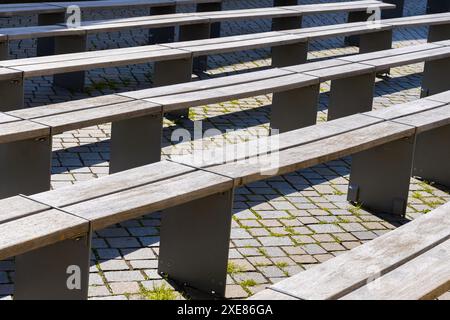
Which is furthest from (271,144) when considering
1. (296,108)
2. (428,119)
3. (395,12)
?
(395,12)

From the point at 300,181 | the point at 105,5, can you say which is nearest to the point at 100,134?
the point at 300,181

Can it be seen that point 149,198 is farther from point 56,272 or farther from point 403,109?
point 403,109

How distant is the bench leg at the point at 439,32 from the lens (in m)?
10.9

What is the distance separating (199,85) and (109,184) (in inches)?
100

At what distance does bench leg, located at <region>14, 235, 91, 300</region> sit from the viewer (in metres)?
3.98

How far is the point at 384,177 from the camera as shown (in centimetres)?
607

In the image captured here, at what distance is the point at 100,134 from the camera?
7410 mm

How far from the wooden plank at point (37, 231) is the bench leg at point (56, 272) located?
97 mm

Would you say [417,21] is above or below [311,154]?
above

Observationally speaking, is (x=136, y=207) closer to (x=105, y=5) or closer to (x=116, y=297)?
(x=116, y=297)

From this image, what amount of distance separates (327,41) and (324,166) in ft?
17.9

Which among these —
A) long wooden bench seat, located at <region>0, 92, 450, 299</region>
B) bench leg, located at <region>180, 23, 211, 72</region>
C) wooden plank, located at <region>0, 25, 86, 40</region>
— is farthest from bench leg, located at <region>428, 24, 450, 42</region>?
long wooden bench seat, located at <region>0, 92, 450, 299</region>
